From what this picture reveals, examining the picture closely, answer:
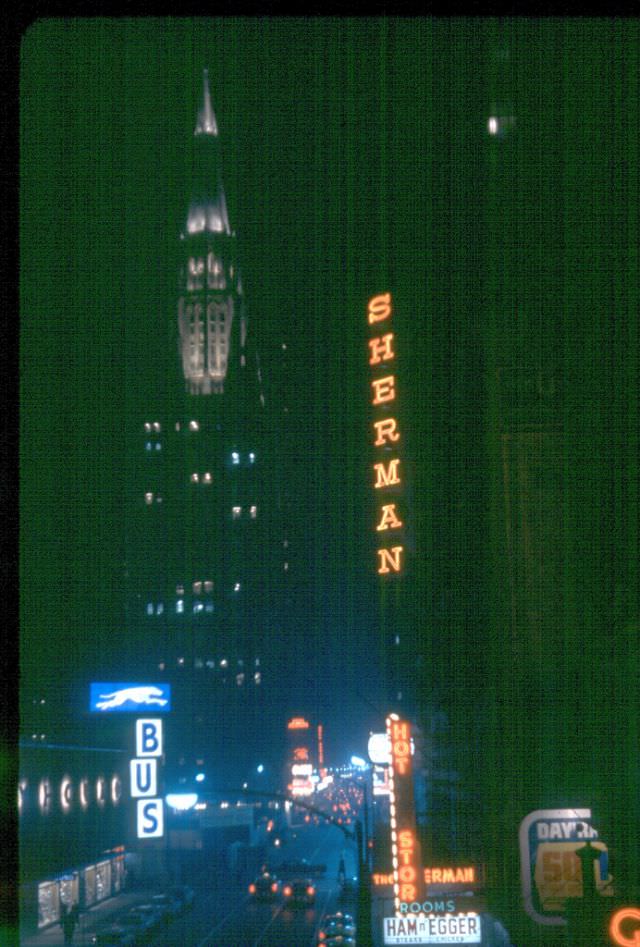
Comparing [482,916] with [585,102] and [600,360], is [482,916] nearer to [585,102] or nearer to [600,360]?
[600,360]

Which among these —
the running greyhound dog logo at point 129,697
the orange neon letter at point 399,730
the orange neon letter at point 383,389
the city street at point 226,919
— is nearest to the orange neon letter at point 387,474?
the orange neon letter at point 383,389

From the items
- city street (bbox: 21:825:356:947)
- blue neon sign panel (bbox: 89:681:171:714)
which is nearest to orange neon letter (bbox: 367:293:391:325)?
blue neon sign panel (bbox: 89:681:171:714)

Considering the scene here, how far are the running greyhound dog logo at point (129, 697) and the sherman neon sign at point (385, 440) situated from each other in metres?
22.4

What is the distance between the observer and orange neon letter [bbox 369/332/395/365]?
35219 millimetres

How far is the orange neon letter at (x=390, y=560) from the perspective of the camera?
111 ft

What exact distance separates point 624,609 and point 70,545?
12034 cm

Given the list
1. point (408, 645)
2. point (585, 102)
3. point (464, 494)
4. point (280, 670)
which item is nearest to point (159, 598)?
point (280, 670)

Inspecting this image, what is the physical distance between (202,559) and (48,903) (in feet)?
369

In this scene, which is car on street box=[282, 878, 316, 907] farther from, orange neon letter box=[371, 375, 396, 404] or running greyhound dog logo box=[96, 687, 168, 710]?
orange neon letter box=[371, 375, 396, 404]

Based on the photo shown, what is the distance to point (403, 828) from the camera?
3231cm

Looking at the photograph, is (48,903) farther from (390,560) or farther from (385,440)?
(385,440)

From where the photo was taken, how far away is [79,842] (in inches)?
2114

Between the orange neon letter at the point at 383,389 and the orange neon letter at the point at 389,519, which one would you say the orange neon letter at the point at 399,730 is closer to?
the orange neon letter at the point at 389,519

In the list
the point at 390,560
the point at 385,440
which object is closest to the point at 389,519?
the point at 390,560
